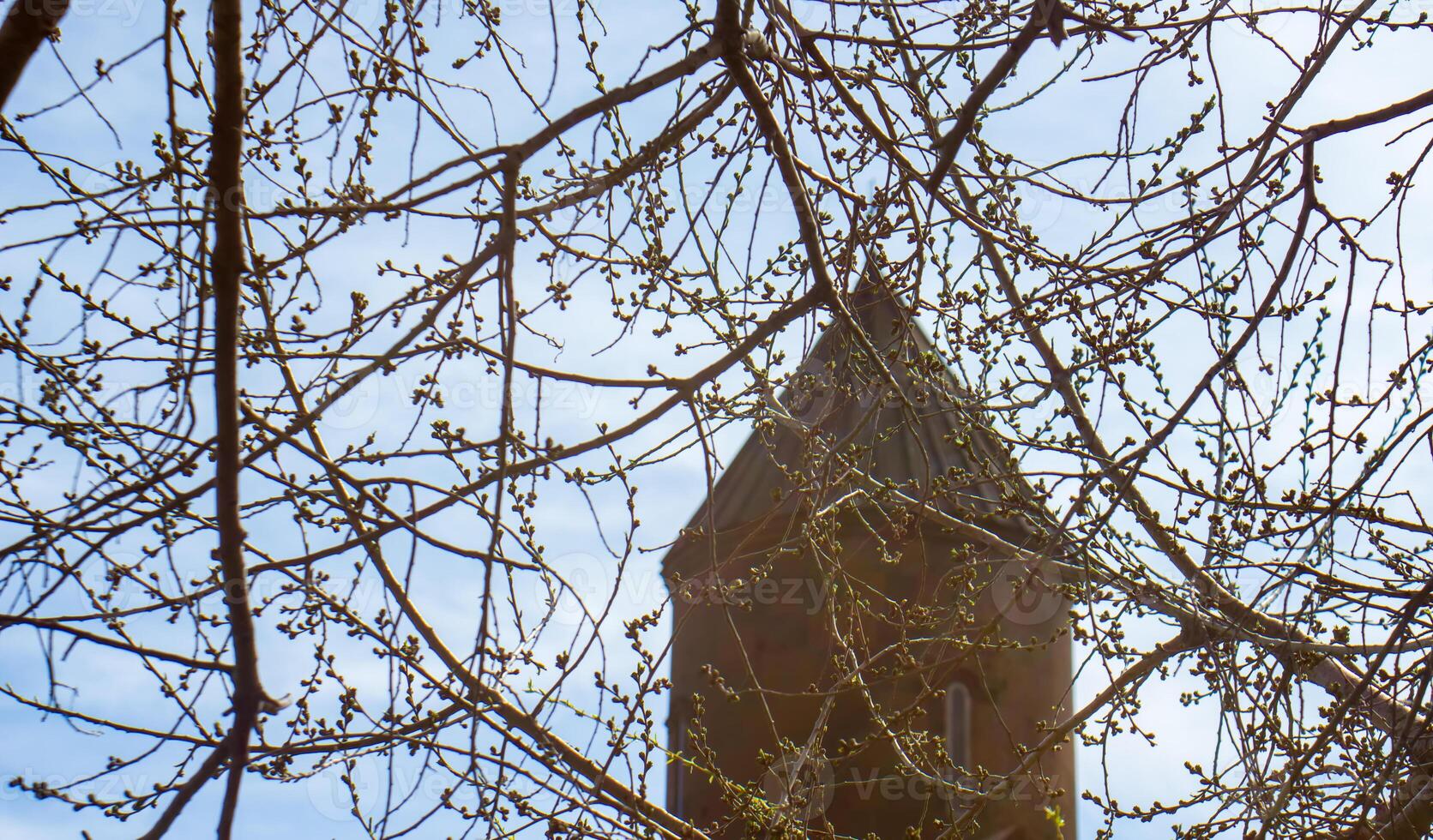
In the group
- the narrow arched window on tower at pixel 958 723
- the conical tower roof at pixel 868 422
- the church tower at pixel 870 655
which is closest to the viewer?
the conical tower roof at pixel 868 422

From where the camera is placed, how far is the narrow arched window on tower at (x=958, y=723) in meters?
9.73

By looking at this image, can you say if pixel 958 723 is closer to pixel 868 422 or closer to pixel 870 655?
pixel 870 655

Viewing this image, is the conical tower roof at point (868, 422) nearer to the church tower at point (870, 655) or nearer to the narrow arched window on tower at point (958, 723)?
the church tower at point (870, 655)

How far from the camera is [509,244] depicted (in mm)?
3125

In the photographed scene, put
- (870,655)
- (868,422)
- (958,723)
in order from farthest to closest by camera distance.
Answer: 1. (958,723)
2. (870,655)
3. (868,422)

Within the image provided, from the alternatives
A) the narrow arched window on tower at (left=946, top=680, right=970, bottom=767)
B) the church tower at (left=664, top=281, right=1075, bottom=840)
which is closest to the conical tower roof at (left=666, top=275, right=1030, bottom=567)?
the church tower at (left=664, top=281, right=1075, bottom=840)

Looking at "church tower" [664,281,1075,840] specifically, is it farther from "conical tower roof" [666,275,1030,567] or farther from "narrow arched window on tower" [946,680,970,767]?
"conical tower roof" [666,275,1030,567]

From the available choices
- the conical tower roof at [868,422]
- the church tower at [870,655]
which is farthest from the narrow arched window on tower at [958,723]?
the conical tower roof at [868,422]

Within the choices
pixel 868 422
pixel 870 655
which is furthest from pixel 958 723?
pixel 868 422

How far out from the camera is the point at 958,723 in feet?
32.6

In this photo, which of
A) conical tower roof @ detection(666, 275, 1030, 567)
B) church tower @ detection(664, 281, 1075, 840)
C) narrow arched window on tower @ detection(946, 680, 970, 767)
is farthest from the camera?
narrow arched window on tower @ detection(946, 680, 970, 767)

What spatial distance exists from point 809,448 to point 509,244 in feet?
5.89

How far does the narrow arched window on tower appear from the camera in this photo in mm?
9734

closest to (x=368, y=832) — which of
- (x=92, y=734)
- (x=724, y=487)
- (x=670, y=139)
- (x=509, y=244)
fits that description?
(x=92, y=734)
